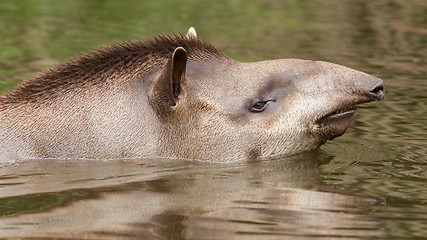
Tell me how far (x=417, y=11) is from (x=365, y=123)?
1102 centimetres

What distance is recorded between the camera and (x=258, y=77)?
879 centimetres

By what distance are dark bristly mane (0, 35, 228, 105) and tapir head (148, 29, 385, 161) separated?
0.89ft

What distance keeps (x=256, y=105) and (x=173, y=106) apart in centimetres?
95

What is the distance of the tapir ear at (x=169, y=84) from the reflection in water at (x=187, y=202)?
72 centimetres

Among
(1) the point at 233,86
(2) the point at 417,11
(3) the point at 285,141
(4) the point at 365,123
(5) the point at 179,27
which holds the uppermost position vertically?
(1) the point at 233,86

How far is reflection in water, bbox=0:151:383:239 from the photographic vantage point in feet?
21.7

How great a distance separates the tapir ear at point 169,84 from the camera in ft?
26.8

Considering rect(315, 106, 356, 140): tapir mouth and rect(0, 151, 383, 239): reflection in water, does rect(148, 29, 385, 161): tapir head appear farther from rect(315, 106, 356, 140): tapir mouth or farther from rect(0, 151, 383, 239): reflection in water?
rect(0, 151, 383, 239): reflection in water

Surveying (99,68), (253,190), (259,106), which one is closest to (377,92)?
(259,106)

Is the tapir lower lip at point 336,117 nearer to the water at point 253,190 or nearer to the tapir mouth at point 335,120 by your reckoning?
the tapir mouth at point 335,120

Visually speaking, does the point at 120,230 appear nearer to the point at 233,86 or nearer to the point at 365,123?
the point at 233,86

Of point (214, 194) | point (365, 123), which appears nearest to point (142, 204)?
point (214, 194)

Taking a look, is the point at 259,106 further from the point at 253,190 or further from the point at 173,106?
the point at 253,190

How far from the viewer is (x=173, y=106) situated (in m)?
8.53
